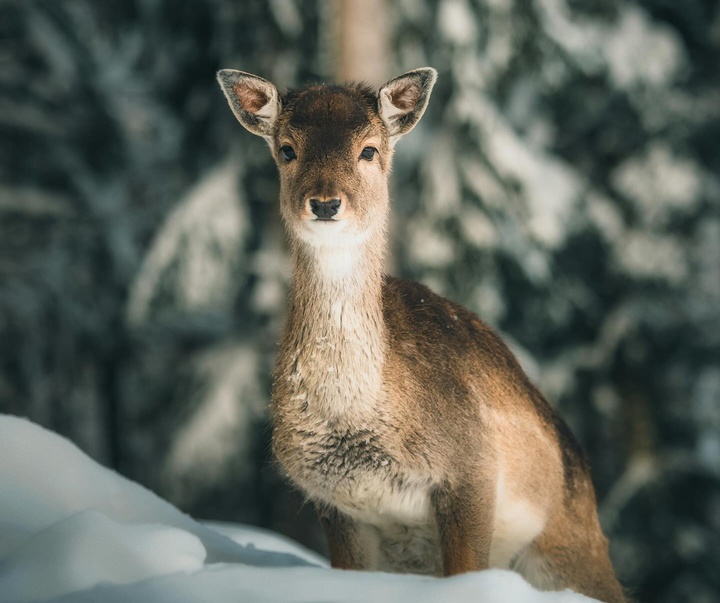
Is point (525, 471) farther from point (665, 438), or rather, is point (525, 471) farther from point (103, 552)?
point (665, 438)

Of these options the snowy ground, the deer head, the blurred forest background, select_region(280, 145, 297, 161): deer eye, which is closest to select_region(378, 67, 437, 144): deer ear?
the deer head

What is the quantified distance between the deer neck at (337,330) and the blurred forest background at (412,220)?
5124 mm

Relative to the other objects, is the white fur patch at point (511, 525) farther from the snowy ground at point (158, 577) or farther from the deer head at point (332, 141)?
the deer head at point (332, 141)

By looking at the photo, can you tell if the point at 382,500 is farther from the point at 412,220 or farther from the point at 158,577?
the point at 412,220

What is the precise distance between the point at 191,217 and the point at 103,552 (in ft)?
29.4

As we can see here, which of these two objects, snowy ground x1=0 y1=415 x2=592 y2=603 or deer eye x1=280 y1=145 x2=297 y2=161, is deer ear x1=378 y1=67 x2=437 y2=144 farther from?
snowy ground x1=0 y1=415 x2=592 y2=603

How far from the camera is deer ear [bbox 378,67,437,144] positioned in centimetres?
482

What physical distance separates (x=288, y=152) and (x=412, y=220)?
6.86 metres

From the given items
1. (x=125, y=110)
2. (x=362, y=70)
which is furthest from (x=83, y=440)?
(x=362, y=70)

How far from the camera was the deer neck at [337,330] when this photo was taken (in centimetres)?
434

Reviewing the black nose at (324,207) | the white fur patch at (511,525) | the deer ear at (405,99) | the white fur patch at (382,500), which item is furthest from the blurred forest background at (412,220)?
the white fur patch at (382,500)

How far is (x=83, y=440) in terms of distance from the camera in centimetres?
1561

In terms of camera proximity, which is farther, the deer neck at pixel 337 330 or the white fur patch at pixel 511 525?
the white fur patch at pixel 511 525

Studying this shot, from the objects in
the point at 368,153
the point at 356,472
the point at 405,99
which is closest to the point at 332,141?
the point at 368,153
